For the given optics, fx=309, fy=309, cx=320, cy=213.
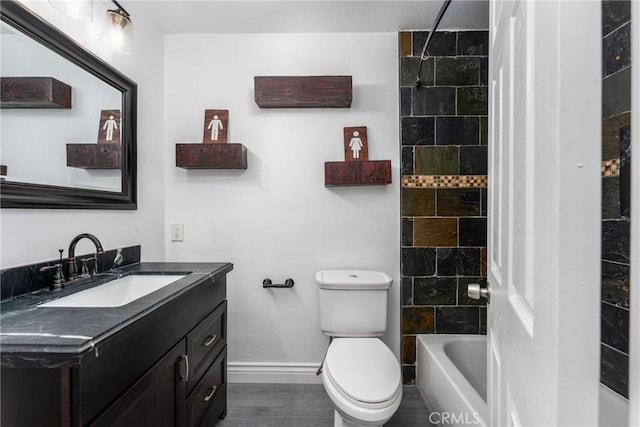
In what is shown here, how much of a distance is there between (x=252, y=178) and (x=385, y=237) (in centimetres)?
97

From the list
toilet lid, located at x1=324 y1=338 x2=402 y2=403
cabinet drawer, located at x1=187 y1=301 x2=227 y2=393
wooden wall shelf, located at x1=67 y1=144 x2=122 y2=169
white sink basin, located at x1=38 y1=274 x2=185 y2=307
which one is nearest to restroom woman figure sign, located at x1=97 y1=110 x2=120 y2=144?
wooden wall shelf, located at x1=67 y1=144 x2=122 y2=169

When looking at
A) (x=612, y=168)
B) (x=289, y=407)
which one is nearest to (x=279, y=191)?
(x=289, y=407)

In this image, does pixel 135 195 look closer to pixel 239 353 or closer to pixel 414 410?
pixel 239 353

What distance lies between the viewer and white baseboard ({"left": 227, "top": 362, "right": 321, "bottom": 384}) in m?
2.05

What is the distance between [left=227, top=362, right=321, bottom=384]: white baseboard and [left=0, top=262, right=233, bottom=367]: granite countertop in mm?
1127

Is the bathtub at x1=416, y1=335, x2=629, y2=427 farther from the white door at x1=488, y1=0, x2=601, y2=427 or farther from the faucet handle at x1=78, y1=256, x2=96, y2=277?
the faucet handle at x1=78, y1=256, x2=96, y2=277

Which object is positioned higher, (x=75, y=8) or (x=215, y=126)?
(x=75, y=8)

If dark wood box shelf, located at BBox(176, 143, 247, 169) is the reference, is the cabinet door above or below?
below

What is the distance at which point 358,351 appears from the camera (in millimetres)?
1552

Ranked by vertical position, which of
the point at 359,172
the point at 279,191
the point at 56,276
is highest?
the point at 359,172

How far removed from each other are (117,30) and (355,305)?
1828 mm

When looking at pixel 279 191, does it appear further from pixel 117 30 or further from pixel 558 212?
pixel 558 212

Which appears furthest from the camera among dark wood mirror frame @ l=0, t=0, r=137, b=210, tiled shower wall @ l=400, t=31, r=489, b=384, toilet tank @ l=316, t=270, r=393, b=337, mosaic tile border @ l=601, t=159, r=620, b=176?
tiled shower wall @ l=400, t=31, r=489, b=384

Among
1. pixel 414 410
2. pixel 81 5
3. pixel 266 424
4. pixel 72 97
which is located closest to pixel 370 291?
pixel 414 410
